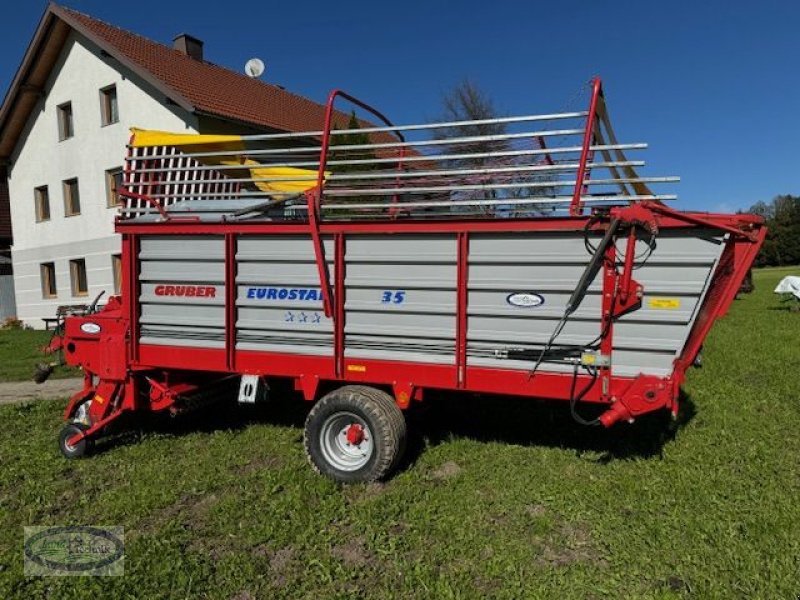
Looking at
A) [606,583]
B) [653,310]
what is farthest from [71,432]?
[653,310]

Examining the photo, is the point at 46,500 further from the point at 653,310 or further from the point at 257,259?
the point at 653,310

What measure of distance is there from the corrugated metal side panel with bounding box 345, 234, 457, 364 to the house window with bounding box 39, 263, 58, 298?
19.6 metres

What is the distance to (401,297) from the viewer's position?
4.47 metres

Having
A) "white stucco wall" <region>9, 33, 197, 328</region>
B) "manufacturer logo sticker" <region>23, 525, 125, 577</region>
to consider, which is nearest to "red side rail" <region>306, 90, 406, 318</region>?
"manufacturer logo sticker" <region>23, 525, 125, 577</region>

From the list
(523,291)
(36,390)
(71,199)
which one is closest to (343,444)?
(523,291)

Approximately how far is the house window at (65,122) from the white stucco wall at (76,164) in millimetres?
160

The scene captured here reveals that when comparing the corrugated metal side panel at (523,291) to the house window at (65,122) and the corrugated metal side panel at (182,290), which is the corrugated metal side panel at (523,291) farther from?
the house window at (65,122)

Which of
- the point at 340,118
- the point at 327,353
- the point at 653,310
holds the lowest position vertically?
the point at 327,353

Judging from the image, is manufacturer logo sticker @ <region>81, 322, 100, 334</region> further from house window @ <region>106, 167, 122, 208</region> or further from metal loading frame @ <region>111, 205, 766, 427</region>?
house window @ <region>106, 167, 122, 208</region>

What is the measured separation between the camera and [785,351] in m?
9.78

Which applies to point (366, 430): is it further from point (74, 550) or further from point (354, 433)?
point (74, 550)

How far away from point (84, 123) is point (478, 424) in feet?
57.5

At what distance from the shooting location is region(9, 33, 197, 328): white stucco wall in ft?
56.1

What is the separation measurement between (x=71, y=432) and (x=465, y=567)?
3805 mm
